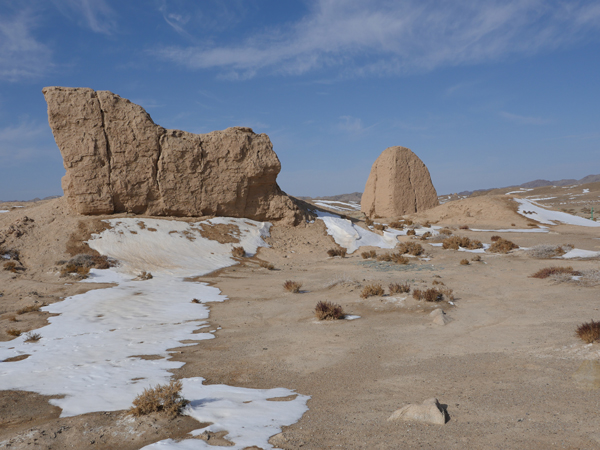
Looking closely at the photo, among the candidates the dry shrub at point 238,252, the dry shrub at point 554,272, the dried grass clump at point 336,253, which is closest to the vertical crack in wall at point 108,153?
the dry shrub at point 238,252

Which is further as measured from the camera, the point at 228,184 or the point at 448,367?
the point at 228,184

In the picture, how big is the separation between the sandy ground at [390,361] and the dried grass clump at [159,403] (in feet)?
0.39

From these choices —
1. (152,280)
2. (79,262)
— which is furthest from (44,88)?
(152,280)

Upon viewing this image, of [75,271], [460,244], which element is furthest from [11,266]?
[460,244]

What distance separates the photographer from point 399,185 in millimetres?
29406

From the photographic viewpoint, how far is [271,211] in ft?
75.0

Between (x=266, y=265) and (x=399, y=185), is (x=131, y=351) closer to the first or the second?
(x=266, y=265)

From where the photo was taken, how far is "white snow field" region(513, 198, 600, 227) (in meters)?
27.2

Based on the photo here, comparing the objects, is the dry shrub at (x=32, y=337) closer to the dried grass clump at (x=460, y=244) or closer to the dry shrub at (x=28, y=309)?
the dry shrub at (x=28, y=309)

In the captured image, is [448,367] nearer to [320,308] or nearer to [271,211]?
[320,308]

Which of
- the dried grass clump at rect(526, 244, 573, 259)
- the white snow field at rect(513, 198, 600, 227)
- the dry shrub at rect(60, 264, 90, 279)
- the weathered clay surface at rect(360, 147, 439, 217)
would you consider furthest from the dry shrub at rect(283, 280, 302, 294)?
the white snow field at rect(513, 198, 600, 227)

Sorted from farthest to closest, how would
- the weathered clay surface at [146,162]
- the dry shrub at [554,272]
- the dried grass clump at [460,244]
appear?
the dried grass clump at [460,244], the weathered clay surface at [146,162], the dry shrub at [554,272]

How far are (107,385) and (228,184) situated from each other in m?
16.4

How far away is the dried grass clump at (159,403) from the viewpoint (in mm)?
4254
